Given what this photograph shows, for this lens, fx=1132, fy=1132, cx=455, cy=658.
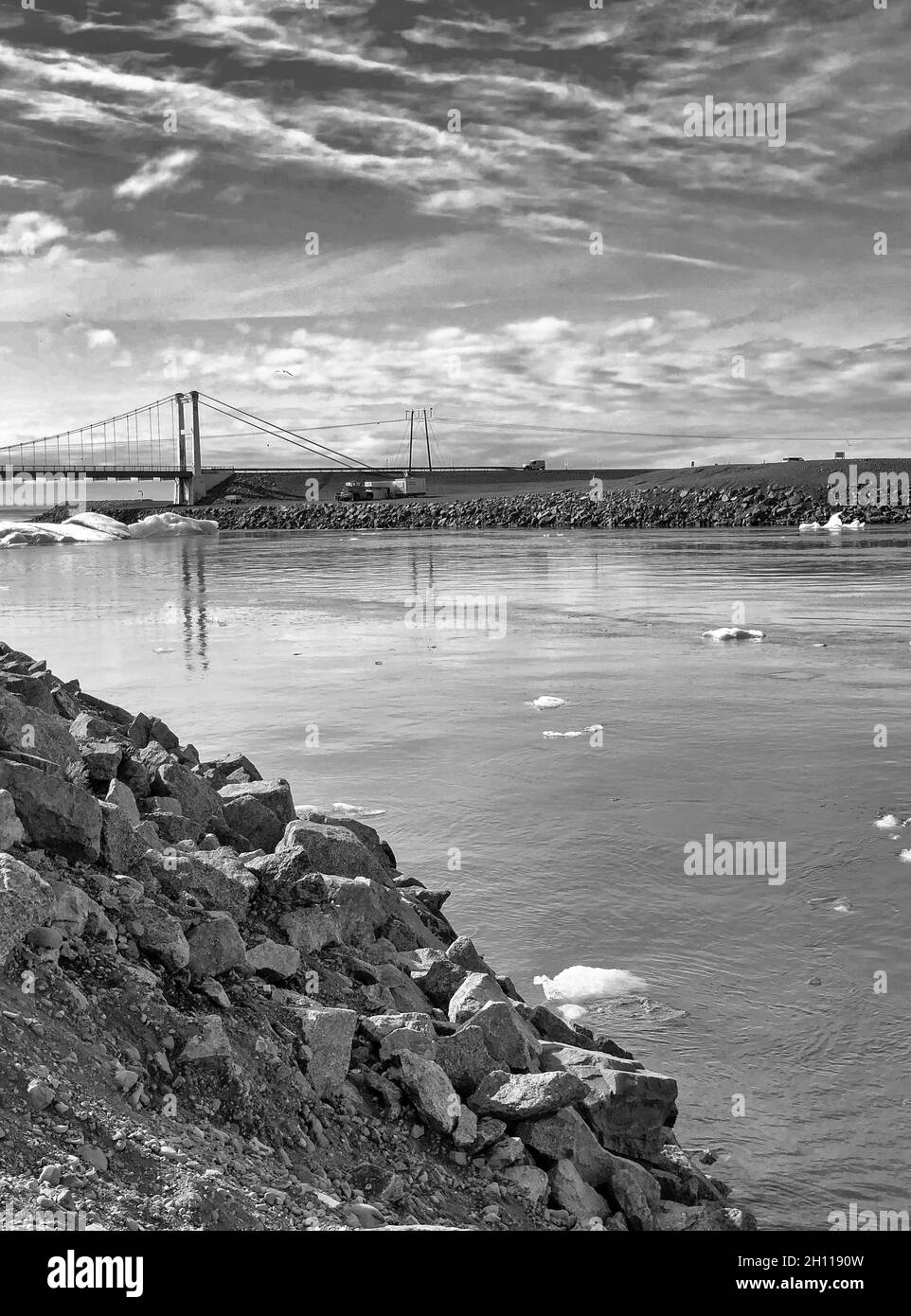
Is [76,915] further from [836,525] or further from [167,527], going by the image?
[167,527]

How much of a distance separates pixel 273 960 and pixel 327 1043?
0.57m

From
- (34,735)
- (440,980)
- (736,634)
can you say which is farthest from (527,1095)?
(736,634)

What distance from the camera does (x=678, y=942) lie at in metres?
6.49

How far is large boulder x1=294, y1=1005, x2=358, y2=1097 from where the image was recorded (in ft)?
13.6

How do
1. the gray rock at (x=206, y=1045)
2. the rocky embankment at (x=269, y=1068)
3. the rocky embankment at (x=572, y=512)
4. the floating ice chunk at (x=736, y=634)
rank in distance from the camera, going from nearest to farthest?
the rocky embankment at (x=269, y=1068), the gray rock at (x=206, y=1045), the floating ice chunk at (x=736, y=634), the rocky embankment at (x=572, y=512)

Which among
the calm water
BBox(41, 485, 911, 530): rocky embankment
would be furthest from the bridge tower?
the calm water

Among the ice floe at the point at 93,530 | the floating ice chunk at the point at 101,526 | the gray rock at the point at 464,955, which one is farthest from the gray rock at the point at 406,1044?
the floating ice chunk at the point at 101,526

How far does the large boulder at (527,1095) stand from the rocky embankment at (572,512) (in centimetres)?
7393

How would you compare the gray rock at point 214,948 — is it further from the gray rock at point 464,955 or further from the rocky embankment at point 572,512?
the rocky embankment at point 572,512

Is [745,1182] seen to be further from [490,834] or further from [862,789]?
[862,789]

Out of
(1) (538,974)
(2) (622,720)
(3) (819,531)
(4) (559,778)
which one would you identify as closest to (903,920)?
(1) (538,974)

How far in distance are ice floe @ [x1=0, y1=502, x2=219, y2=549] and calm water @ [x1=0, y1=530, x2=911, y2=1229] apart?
4808 centimetres

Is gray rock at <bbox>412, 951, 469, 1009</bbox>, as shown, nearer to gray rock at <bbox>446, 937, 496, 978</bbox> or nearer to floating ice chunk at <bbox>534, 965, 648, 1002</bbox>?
gray rock at <bbox>446, 937, 496, 978</bbox>

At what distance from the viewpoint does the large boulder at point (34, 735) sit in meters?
5.77
